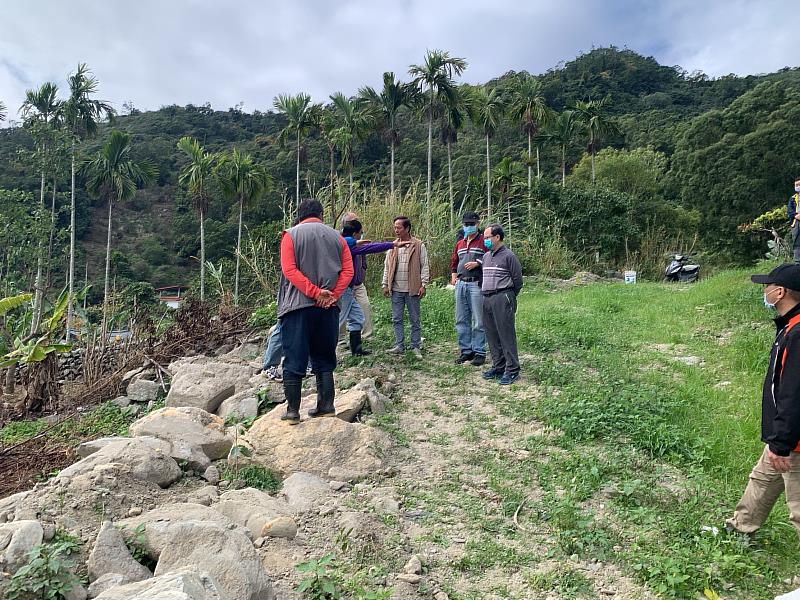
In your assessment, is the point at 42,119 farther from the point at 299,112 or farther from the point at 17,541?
the point at 17,541

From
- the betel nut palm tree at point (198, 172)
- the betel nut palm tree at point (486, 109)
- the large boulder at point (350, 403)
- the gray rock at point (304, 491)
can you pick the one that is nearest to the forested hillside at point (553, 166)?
the betel nut palm tree at point (486, 109)

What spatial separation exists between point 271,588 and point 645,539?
2.02m

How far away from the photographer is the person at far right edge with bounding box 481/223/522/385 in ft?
19.2

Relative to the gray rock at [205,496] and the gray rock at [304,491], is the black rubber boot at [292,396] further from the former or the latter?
the gray rock at [205,496]

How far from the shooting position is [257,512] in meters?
3.08

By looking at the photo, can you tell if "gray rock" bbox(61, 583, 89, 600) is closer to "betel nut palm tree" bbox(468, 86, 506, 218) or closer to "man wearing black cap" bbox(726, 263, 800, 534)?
"man wearing black cap" bbox(726, 263, 800, 534)

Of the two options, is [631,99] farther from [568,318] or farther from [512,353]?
[512,353]

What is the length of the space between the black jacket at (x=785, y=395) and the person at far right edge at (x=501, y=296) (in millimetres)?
2941

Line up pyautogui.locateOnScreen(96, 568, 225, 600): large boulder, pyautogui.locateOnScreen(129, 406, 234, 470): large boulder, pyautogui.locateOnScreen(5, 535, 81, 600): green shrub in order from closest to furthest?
pyautogui.locateOnScreen(96, 568, 225, 600): large boulder < pyautogui.locateOnScreen(5, 535, 81, 600): green shrub < pyautogui.locateOnScreen(129, 406, 234, 470): large boulder

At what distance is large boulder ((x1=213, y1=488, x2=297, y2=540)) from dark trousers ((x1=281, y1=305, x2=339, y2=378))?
110cm

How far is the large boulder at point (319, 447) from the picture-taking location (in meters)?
3.98

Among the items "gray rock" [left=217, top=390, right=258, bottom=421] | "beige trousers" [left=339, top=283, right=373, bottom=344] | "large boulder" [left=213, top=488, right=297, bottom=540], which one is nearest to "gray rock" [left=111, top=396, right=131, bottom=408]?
"gray rock" [left=217, top=390, right=258, bottom=421]

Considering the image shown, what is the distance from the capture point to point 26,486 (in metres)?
4.20

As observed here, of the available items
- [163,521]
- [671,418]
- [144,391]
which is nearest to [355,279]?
[144,391]
